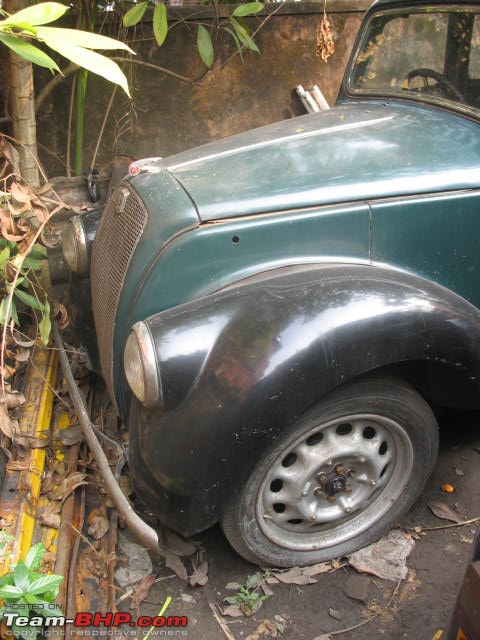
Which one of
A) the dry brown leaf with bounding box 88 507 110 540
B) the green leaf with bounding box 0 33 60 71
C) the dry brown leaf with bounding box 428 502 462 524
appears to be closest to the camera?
the green leaf with bounding box 0 33 60 71

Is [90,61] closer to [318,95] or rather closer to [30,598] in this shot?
[30,598]

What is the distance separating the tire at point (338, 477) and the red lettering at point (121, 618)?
42 centimetres

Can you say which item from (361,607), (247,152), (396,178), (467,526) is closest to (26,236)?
(247,152)

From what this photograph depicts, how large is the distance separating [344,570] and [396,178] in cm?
143

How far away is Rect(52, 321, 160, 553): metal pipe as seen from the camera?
1936 mm

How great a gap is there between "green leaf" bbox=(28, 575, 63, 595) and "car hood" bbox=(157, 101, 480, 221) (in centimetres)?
121

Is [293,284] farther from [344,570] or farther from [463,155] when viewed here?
[344,570]

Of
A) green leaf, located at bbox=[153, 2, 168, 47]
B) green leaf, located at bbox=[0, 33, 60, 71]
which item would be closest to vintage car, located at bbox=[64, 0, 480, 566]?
green leaf, located at bbox=[0, 33, 60, 71]

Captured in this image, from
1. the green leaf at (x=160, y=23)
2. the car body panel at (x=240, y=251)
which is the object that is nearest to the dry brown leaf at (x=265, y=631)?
the car body panel at (x=240, y=251)

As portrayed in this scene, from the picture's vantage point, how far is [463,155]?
2258 mm

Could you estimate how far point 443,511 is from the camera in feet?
8.09

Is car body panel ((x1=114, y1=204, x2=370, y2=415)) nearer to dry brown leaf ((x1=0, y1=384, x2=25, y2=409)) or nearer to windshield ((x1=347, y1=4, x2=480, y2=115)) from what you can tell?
dry brown leaf ((x1=0, y1=384, x2=25, y2=409))

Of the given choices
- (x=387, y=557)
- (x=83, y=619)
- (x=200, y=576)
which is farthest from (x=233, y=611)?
(x=387, y=557)

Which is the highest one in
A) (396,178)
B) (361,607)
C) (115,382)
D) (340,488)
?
(396,178)
